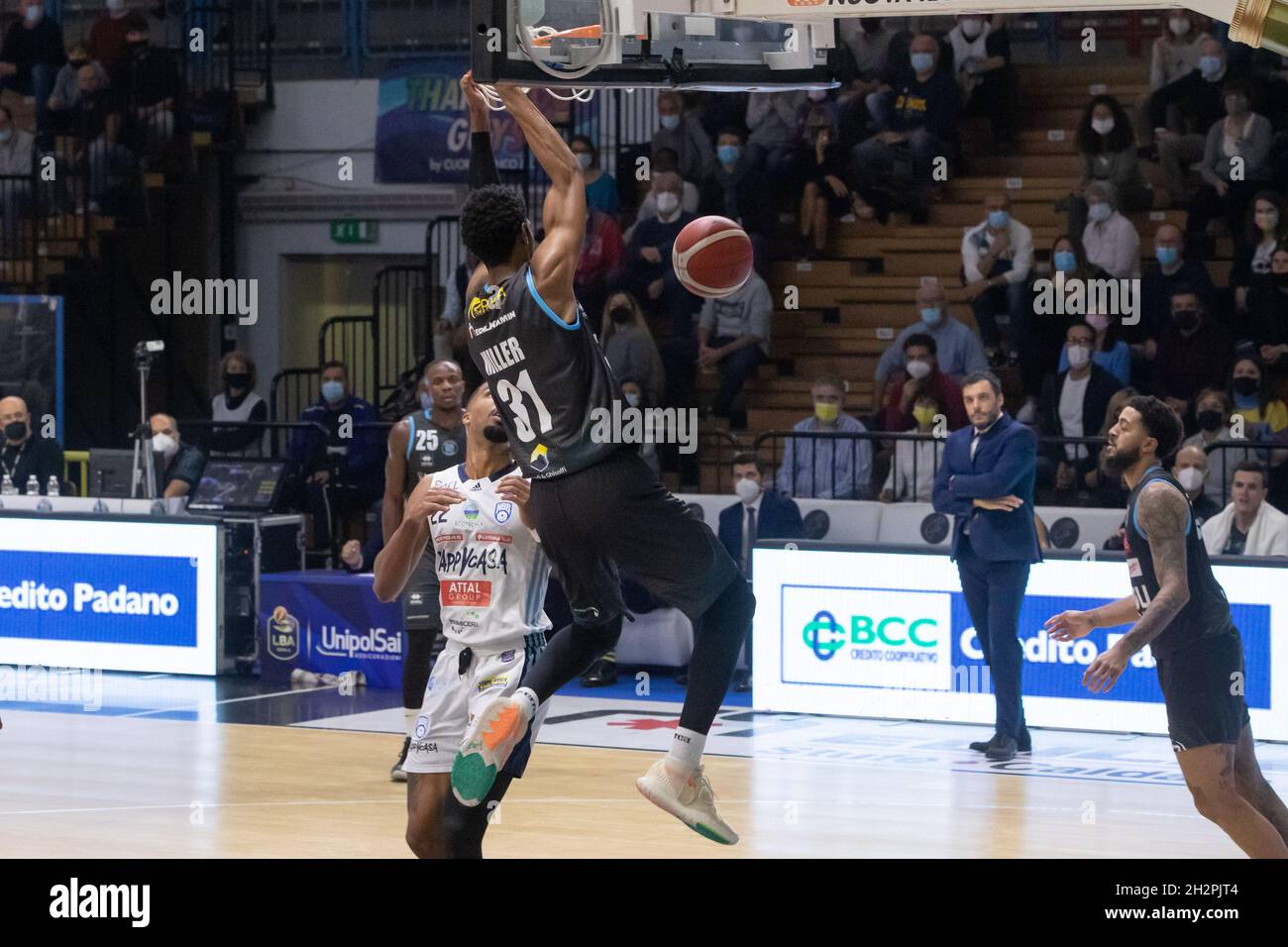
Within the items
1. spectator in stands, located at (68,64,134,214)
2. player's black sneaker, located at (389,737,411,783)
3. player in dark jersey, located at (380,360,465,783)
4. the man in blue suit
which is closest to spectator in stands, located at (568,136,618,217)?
spectator in stands, located at (68,64,134,214)

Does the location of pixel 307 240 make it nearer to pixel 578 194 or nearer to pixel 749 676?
pixel 749 676

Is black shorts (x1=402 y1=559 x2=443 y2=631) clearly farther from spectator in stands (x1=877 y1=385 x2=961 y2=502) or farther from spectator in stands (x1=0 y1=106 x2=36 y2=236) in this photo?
spectator in stands (x1=0 y1=106 x2=36 y2=236)

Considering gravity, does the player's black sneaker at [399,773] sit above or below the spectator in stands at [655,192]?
below

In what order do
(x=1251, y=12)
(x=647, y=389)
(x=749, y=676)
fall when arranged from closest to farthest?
(x=1251, y=12) < (x=749, y=676) < (x=647, y=389)

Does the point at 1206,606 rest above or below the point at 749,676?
above

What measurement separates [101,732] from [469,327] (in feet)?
22.5

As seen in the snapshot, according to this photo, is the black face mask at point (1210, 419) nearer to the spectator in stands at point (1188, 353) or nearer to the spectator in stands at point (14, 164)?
the spectator in stands at point (1188, 353)

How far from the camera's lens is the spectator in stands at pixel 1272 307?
1510cm

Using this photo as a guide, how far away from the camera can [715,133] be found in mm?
17828

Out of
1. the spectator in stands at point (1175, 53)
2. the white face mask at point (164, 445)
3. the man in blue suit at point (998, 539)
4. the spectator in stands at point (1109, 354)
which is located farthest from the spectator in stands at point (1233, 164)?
the white face mask at point (164, 445)

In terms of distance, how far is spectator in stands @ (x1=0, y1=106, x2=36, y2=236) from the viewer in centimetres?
2066

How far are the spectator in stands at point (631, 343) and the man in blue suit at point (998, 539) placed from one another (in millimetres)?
4622
